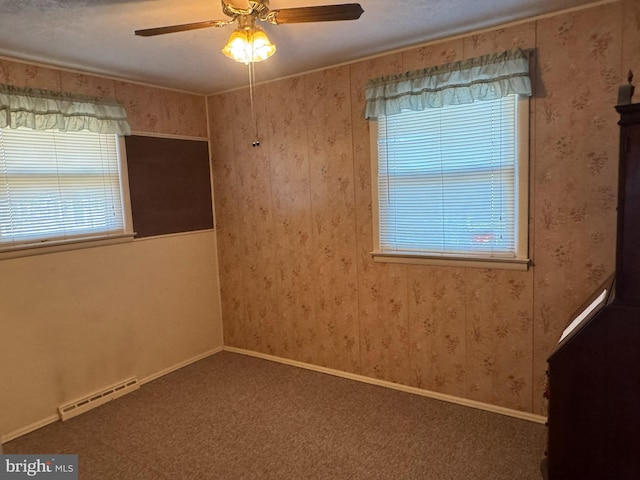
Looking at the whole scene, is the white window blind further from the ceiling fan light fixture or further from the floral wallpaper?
the ceiling fan light fixture

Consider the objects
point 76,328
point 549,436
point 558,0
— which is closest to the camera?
point 549,436

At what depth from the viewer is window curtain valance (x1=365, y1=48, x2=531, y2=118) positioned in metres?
2.48

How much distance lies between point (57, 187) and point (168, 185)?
33.9 inches

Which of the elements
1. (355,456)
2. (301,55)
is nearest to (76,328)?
(355,456)

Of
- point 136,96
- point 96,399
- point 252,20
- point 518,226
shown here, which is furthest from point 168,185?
point 518,226

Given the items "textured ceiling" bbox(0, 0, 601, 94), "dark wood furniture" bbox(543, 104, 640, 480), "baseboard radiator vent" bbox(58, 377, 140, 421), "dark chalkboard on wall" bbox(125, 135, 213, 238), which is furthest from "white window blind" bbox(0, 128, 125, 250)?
"dark wood furniture" bbox(543, 104, 640, 480)

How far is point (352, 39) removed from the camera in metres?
2.67

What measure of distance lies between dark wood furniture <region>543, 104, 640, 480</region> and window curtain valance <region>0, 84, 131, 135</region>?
3069 millimetres

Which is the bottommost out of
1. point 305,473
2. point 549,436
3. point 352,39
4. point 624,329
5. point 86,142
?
point 305,473

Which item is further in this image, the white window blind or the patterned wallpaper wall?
the white window blind

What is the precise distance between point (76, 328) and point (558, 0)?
3.58m

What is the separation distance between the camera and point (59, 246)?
296 cm

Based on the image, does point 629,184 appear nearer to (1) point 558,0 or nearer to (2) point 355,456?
(1) point 558,0
